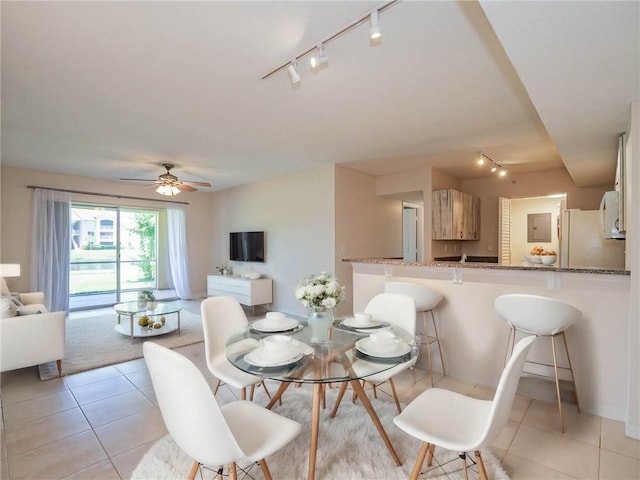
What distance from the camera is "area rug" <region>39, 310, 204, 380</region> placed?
329 centimetres

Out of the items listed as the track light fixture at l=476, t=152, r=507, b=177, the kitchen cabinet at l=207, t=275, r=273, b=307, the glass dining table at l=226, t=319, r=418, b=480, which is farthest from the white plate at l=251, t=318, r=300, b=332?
the track light fixture at l=476, t=152, r=507, b=177

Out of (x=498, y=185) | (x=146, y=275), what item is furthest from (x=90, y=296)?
(x=498, y=185)

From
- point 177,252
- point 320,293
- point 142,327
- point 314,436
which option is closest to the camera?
point 314,436

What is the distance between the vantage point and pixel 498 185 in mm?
5750

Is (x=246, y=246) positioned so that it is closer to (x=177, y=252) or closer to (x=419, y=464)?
(x=177, y=252)

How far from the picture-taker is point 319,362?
1.71 m

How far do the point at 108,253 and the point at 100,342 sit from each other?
2938mm

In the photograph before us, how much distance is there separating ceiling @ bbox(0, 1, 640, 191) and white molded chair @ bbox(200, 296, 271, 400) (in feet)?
5.63

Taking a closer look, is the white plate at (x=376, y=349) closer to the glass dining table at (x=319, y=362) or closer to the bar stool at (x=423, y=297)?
the glass dining table at (x=319, y=362)

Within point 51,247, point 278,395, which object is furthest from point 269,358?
point 51,247

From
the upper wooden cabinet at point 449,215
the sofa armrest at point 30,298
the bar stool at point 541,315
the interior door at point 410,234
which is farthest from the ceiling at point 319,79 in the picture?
the interior door at point 410,234

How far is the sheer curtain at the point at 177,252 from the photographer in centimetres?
691

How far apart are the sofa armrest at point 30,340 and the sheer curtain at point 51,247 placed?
2.94 m

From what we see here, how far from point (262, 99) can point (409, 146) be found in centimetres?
206
